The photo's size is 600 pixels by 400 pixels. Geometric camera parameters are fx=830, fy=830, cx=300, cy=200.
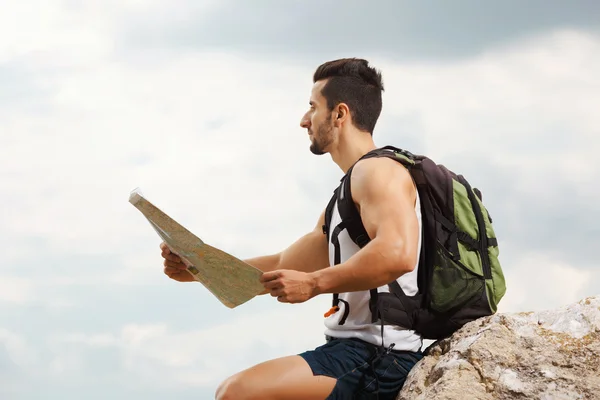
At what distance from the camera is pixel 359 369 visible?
561 centimetres

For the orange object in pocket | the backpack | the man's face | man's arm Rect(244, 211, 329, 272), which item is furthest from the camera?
man's arm Rect(244, 211, 329, 272)

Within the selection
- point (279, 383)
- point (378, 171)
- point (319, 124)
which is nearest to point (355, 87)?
point (319, 124)

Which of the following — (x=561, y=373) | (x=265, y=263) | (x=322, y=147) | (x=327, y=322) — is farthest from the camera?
(x=265, y=263)

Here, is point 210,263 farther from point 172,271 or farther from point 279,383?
point 172,271

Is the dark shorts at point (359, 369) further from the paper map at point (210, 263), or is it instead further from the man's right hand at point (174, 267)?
the man's right hand at point (174, 267)

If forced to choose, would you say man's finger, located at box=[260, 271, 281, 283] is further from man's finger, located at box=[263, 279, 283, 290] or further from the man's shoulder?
the man's shoulder

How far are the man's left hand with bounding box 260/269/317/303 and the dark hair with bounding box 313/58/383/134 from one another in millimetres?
1907

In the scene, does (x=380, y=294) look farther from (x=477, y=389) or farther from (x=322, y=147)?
(x=322, y=147)

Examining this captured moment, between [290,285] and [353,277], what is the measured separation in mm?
408

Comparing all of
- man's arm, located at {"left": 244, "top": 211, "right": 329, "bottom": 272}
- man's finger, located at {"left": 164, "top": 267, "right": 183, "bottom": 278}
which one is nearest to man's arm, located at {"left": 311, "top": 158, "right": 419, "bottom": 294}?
man's arm, located at {"left": 244, "top": 211, "right": 329, "bottom": 272}

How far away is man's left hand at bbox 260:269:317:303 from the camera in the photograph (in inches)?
192

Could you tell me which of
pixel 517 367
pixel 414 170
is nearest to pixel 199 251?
pixel 414 170

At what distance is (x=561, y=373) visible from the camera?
205 inches

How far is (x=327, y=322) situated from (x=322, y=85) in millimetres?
1910
